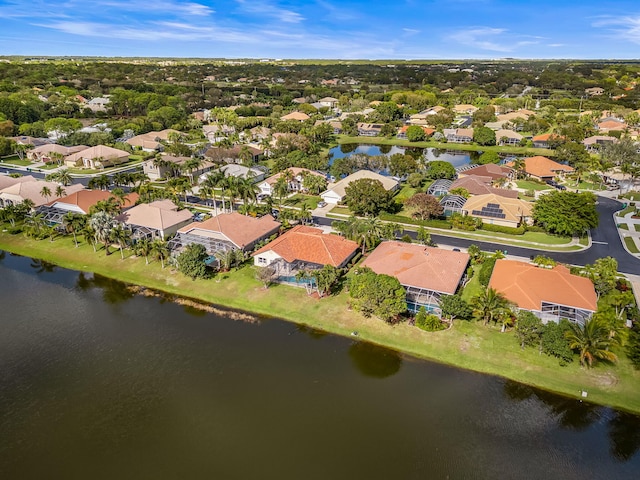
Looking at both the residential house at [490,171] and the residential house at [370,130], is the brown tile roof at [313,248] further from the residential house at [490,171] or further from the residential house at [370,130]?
the residential house at [370,130]

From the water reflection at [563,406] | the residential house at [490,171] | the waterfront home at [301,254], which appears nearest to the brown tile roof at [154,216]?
the waterfront home at [301,254]

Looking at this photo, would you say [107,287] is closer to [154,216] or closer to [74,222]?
[154,216]

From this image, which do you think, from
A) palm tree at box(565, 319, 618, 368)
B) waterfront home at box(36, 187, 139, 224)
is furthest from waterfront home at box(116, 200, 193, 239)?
palm tree at box(565, 319, 618, 368)

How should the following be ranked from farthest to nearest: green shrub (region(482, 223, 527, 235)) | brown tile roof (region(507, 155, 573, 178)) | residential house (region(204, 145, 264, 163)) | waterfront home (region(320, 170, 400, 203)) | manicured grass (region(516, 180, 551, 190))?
residential house (region(204, 145, 264, 163)) → brown tile roof (region(507, 155, 573, 178)) → manicured grass (region(516, 180, 551, 190)) → waterfront home (region(320, 170, 400, 203)) → green shrub (region(482, 223, 527, 235))

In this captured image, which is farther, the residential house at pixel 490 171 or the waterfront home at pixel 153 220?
the residential house at pixel 490 171

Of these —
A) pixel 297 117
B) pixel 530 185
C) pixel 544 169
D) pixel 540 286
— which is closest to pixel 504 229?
pixel 540 286

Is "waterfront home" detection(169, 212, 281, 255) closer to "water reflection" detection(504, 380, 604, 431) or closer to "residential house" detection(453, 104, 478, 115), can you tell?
"water reflection" detection(504, 380, 604, 431)
